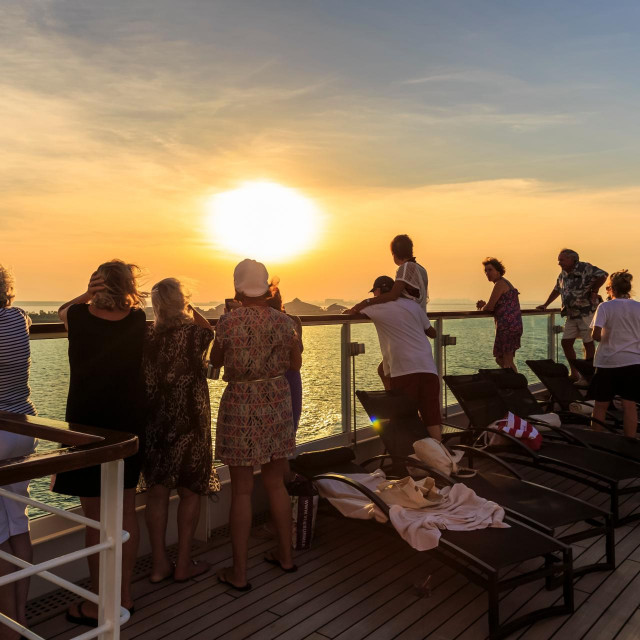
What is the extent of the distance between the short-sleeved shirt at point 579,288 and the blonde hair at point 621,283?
2629mm

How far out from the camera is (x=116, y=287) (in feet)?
9.77

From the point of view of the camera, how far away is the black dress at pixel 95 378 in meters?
2.98

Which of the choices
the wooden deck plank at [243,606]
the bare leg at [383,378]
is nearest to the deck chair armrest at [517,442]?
the bare leg at [383,378]

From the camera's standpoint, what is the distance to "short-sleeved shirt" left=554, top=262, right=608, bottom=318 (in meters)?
8.47

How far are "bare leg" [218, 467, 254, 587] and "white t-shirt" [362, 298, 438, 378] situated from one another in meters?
1.78

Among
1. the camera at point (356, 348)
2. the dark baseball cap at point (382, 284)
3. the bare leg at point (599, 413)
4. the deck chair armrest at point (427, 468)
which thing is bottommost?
the bare leg at point (599, 413)

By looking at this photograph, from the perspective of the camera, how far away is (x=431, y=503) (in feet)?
12.2

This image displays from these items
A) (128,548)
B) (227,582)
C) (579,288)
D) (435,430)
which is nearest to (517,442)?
(435,430)

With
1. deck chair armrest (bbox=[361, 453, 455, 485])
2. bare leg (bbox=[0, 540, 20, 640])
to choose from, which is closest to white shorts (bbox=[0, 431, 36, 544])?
bare leg (bbox=[0, 540, 20, 640])

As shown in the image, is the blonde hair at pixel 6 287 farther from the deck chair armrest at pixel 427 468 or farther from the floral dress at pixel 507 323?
the floral dress at pixel 507 323

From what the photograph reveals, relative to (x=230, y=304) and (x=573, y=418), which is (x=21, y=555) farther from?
(x=573, y=418)

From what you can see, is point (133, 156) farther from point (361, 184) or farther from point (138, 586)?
point (138, 586)

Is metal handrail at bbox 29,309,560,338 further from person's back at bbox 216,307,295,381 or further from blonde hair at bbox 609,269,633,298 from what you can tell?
blonde hair at bbox 609,269,633,298

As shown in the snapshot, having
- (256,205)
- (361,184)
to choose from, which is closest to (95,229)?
(361,184)
